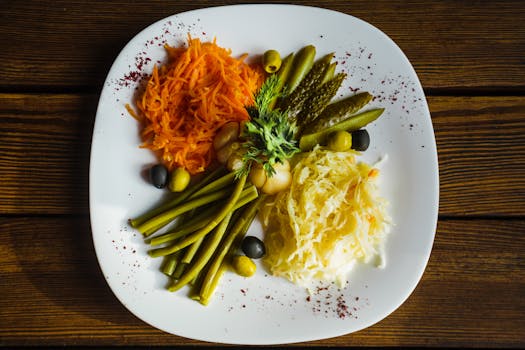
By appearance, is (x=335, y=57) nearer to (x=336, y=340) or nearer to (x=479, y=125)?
(x=479, y=125)

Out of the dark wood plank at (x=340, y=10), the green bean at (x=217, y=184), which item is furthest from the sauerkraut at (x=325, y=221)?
the dark wood plank at (x=340, y=10)

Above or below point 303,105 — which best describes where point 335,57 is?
above

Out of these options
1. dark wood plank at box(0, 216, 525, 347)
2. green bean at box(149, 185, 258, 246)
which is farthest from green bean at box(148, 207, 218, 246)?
dark wood plank at box(0, 216, 525, 347)

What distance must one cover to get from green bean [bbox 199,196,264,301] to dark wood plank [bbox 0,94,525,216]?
0.82m

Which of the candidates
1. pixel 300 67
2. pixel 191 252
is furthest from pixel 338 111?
pixel 191 252

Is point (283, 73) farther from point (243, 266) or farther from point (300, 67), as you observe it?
point (243, 266)

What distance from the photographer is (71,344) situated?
2.79m

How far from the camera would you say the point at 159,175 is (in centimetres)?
262

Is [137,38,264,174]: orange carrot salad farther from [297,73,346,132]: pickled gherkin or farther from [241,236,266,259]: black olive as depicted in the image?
[241,236,266,259]: black olive

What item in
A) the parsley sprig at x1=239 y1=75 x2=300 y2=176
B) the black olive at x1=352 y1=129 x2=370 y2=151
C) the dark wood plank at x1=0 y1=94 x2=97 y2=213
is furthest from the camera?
the dark wood plank at x1=0 y1=94 x2=97 y2=213

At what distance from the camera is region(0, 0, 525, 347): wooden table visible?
278cm

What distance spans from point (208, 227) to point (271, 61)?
37.9 inches

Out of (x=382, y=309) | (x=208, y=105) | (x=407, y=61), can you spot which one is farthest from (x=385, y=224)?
(x=208, y=105)

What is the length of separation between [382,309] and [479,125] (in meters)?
1.21
